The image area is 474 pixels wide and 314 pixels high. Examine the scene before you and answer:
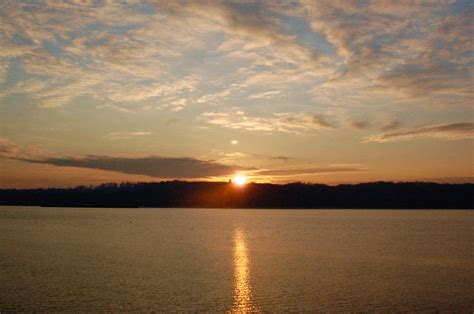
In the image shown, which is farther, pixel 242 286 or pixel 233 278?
pixel 233 278

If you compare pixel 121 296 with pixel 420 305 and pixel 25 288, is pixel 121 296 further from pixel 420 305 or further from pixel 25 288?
pixel 420 305

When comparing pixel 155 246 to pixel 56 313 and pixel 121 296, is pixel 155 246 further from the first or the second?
pixel 56 313

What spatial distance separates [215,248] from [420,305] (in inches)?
1298

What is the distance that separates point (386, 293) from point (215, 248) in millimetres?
29703

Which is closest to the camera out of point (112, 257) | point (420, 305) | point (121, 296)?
point (420, 305)

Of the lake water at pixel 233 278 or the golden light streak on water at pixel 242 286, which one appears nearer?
the golden light streak on water at pixel 242 286

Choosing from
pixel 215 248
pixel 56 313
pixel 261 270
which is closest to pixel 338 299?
pixel 261 270

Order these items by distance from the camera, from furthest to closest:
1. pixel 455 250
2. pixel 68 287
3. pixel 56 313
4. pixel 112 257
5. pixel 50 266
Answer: pixel 455 250 → pixel 112 257 → pixel 50 266 → pixel 68 287 → pixel 56 313

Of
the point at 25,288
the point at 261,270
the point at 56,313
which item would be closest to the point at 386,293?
the point at 261,270

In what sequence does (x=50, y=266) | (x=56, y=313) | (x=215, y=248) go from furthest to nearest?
(x=215, y=248) → (x=50, y=266) → (x=56, y=313)

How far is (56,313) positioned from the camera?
23.9 m

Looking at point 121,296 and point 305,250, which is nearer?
point 121,296

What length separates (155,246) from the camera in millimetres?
57281

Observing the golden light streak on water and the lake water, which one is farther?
the lake water
